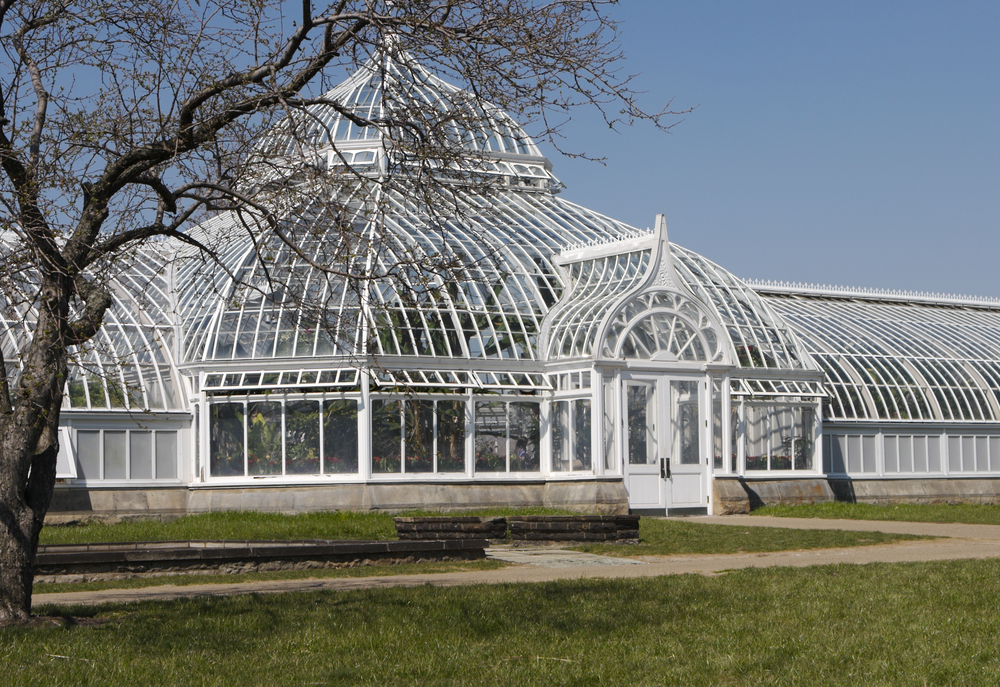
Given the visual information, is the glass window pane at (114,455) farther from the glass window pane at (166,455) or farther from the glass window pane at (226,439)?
the glass window pane at (226,439)

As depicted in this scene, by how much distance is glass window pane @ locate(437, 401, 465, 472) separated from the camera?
28.0m

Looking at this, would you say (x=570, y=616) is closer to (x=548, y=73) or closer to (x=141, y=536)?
(x=548, y=73)

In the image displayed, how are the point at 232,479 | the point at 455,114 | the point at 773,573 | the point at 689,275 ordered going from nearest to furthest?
1. the point at 455,114
2. the point at 773,573
3. the point at 232,479
4. the point at 689,275

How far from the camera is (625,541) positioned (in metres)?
20.1

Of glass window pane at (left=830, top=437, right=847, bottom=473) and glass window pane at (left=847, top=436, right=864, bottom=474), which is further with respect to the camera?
glass window pane at (left=847, top=436, right=864, bottom=474)

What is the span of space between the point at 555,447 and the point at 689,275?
21.2ft

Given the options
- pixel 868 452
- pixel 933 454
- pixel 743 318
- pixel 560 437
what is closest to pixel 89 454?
pixel 560 437

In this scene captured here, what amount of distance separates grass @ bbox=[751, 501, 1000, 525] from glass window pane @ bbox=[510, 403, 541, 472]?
18.9ft

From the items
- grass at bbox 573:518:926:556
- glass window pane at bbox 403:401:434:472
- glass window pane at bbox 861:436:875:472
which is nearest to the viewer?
grass at bbox 573:518:926:556

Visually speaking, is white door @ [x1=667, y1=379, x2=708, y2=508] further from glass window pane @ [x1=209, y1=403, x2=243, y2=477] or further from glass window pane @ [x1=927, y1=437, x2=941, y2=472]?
glass window pane @ [x1=209, y1=403, x2=243, y2=477]

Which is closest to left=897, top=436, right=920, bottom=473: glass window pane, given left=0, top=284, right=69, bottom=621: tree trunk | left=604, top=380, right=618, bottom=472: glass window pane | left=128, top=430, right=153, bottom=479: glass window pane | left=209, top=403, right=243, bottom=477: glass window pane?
left=604, top=380, right=618, bottom=472: glass window pane

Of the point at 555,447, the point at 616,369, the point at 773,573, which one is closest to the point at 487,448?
the point at 555,447

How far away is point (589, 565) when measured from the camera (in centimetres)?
1720

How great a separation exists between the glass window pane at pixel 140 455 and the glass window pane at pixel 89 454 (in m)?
0.79
